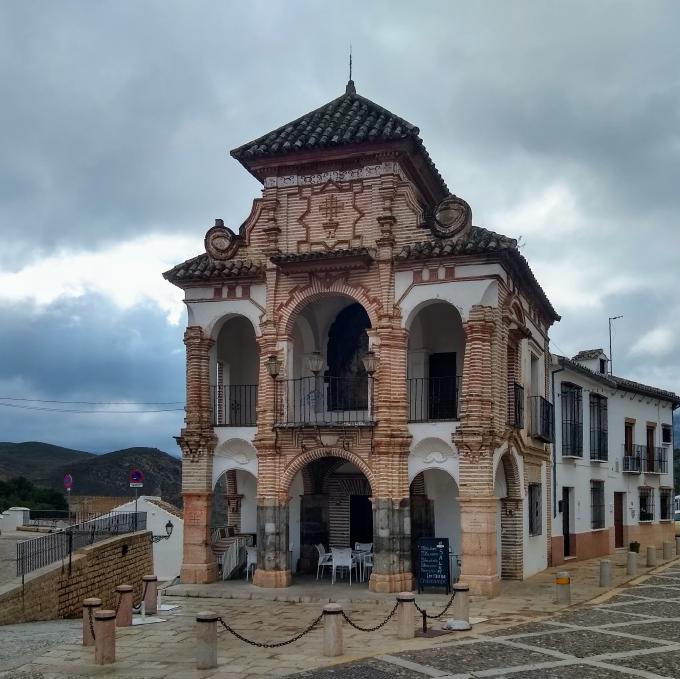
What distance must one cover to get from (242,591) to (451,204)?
9579 mm

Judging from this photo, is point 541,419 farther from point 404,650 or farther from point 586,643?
point 404,650

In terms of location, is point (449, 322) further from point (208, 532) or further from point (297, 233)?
point (208, 532)

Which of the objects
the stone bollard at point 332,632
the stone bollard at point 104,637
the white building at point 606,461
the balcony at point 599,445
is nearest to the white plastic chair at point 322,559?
the stone bollard at point 332,632

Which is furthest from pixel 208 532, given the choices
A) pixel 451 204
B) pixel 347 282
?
pixel 451 204

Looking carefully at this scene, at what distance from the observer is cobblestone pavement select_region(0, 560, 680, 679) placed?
11.2 meters

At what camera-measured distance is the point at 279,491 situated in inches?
748

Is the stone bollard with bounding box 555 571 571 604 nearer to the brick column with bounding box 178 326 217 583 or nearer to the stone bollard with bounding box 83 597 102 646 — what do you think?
the brick column with bounding box 178 326 217 583

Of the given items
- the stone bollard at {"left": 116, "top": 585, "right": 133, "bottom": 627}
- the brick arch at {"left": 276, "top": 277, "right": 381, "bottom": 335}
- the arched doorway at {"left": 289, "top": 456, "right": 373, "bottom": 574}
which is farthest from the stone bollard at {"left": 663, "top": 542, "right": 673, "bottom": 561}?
the stone bollard at {"left": 116, "top": 585, "right": 133, "bottom": 627}

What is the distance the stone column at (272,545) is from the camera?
18641 millimetres

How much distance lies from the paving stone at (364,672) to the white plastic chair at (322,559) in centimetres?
785

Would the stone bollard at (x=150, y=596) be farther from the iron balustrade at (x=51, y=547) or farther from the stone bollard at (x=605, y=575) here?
the stone bollard at (x=605, y=575)

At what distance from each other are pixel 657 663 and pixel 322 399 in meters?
10.8

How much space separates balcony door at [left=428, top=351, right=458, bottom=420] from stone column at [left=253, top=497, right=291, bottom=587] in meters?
4.31

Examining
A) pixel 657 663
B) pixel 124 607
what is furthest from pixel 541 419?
pixel 124 607
